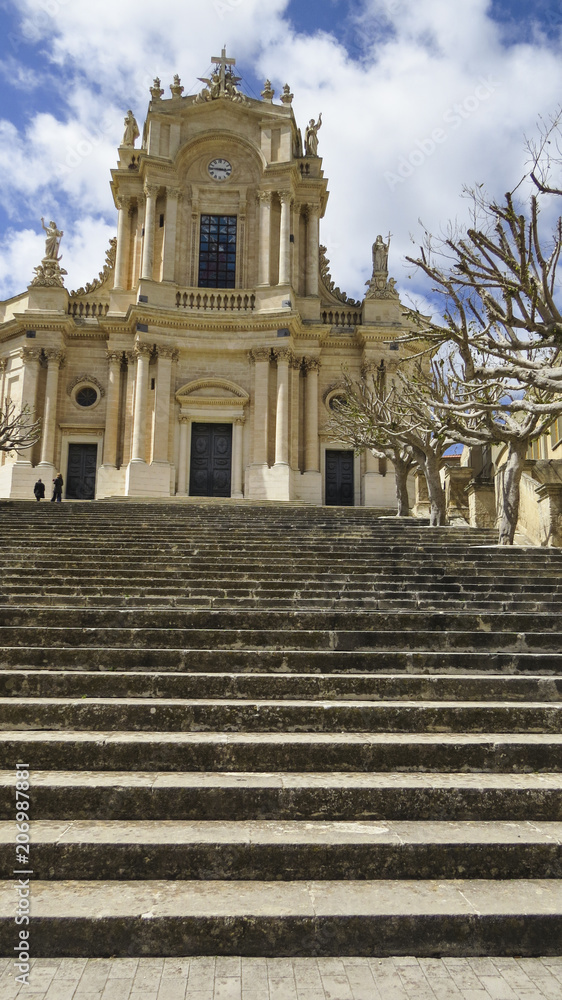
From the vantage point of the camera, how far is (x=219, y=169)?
30.6 meters

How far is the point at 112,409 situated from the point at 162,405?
2044 millimetres

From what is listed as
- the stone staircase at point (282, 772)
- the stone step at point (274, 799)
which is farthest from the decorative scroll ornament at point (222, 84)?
the stone step at point (274, 799)

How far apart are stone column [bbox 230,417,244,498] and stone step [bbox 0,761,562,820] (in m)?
22.8

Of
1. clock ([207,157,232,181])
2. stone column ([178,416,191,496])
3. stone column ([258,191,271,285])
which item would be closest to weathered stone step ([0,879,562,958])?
stone column ([178,416,191,496])

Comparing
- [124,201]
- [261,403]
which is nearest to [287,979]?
[261,403]

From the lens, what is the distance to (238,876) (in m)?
4.01

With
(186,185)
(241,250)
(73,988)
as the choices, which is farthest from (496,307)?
(186,185)

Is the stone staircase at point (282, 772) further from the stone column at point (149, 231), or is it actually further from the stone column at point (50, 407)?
the stone column at point (149, 231)

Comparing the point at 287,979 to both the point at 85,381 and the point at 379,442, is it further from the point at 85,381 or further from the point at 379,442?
the point at 85,381

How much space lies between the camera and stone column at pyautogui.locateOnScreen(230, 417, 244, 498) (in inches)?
1078

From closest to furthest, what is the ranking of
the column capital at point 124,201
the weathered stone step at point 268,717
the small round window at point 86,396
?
1. the weathered stone step at point 268,717
2. the small round window at point 86,396
3. the column capital at point 124,201

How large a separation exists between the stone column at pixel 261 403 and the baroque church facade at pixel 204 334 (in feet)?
0.18

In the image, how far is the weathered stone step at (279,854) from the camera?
398 cm

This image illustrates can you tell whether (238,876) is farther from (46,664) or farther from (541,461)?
(541,461)
